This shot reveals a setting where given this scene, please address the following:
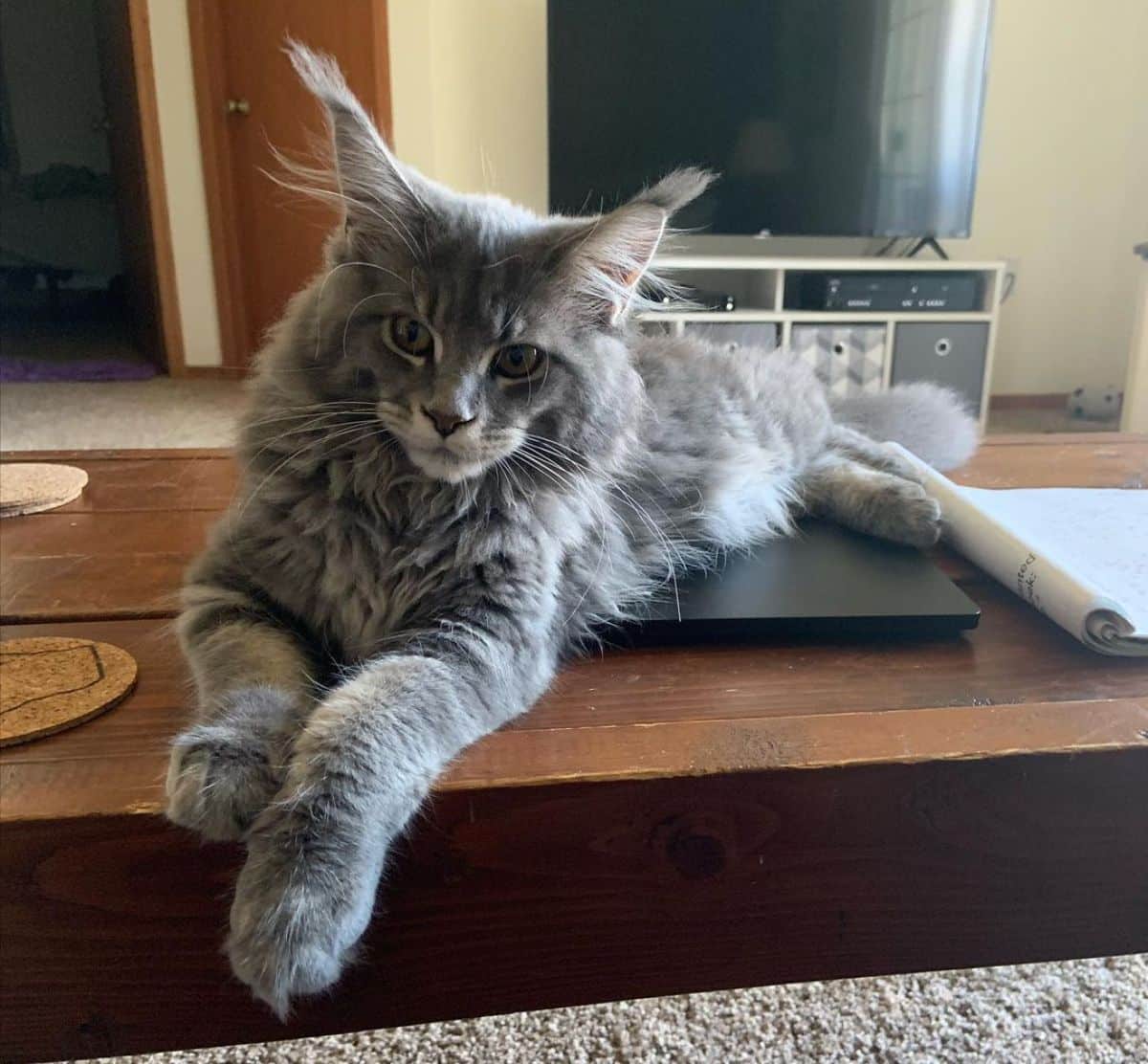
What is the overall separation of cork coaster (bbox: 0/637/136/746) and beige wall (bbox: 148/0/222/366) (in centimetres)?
346

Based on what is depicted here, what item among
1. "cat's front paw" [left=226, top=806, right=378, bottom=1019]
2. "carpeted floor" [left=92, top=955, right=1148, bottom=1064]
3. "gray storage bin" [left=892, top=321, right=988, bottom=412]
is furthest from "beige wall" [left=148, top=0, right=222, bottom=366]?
"cat's front paw" [left=226, top=806, right=378, bottom=1019]

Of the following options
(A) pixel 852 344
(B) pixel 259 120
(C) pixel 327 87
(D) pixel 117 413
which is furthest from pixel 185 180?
(C) pixel 327 87

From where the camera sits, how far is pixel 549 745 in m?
0.68

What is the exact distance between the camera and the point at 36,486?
1.22 meters

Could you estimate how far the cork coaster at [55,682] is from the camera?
2.23 feet

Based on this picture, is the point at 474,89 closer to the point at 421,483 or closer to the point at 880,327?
the point at 880,327

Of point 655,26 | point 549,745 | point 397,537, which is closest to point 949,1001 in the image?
point 549,745

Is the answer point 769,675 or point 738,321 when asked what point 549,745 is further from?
point 738,321

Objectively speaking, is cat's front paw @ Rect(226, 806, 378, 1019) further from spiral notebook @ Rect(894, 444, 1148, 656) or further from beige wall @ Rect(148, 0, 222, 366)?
beige wall @ Rect(148, 0, 222, 366)

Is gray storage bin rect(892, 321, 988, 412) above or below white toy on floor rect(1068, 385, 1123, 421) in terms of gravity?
above

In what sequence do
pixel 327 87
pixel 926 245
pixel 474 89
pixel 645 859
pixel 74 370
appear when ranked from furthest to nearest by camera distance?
pixel 74 370 < pixel 926 245 < pixel 474 89 < pixel 327 87 < pixel 645 859

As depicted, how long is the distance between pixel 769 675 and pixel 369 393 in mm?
403

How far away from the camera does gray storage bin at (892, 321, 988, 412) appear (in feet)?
10.5

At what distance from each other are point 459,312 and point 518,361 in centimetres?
6
